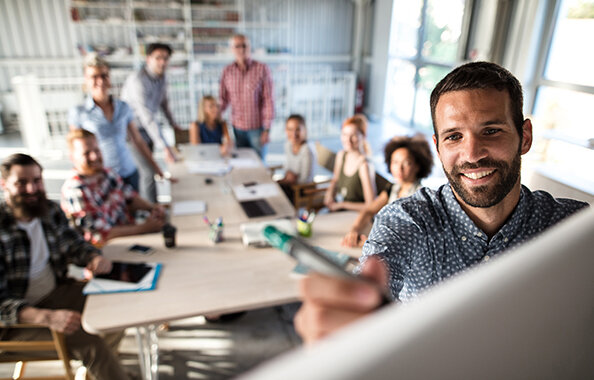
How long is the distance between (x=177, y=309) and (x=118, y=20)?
22.8 feet

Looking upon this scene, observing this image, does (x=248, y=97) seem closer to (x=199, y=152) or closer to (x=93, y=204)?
(x=199, y=152)

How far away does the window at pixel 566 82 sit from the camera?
3.52 m

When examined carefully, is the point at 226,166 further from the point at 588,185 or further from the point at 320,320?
the point at 320,320

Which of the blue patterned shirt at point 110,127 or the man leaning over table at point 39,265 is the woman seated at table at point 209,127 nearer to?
the blue patterned shirt at point 110,127

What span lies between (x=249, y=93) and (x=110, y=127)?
60.8 inches

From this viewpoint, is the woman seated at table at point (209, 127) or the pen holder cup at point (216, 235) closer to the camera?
the pen holder cup at point (216, 235)

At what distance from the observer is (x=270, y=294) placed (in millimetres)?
1682

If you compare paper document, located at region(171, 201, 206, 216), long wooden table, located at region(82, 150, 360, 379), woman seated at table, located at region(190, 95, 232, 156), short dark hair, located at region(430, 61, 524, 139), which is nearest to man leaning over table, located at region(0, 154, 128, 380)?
long wooden table, located at region(82, 150, 360, 379)

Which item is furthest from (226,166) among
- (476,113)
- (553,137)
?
(553,137)

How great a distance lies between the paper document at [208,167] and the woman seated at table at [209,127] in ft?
1.28

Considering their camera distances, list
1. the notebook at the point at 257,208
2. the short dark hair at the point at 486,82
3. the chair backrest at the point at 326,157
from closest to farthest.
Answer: the short dark hair at the point at 486,82, the notebook at the point at 257,208, the chair backrest at the point at 326,157

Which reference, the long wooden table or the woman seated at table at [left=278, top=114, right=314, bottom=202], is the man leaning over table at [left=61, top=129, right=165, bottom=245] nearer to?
the long wooden table

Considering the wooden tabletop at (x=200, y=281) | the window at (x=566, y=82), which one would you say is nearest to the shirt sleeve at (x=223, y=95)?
the wooden tabletop at (x=200, y=281)

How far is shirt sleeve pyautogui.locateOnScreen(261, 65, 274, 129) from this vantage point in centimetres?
412
